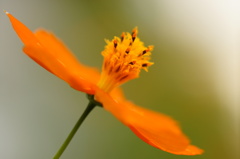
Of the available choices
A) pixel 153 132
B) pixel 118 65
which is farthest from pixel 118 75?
pixel 153 132

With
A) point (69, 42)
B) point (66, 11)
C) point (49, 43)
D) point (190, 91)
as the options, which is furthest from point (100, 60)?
point (49, 43)

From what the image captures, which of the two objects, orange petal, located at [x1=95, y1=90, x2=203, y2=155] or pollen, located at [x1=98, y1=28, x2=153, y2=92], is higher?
pollen, located at [x1=98, y1=28, x2=153, y2=92]

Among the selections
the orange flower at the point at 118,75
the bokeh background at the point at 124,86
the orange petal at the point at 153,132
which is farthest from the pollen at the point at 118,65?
the bokeh background at the point at 124,86

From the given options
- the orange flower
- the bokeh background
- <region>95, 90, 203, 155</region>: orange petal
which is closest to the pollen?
the orange flower

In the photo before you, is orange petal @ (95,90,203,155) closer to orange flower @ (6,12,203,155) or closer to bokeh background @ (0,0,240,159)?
orange flower @ (6,12,203,155)

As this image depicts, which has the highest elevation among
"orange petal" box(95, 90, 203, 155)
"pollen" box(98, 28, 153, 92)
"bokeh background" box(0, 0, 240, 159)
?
"bokeh background" box(0, 0, 240, 159)

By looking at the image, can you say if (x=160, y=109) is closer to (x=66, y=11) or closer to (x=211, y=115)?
(x=211, y=115)

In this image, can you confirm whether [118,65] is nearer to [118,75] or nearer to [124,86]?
[118,75]
